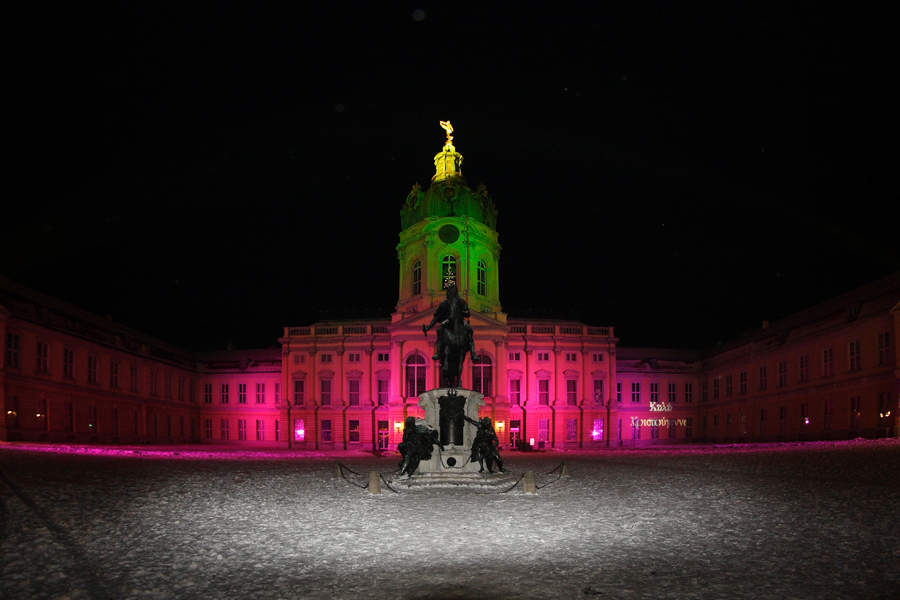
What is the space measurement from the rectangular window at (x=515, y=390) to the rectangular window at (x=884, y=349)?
31316mm

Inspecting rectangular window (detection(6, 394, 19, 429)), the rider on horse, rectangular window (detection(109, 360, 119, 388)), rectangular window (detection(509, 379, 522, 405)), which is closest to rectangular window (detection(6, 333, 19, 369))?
rectangular window (detection(6, 394, 19, 429))

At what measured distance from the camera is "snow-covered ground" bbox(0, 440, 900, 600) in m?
8.90

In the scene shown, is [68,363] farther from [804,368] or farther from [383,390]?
[804,368]

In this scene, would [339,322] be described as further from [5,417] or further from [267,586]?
[267,586]

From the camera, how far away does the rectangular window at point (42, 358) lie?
4603cm

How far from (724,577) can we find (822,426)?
42571 mm

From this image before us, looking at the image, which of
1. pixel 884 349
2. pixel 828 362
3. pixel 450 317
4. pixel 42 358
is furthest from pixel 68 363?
pixel 884 349

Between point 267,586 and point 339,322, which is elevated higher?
point 339,322

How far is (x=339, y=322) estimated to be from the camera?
72438mm

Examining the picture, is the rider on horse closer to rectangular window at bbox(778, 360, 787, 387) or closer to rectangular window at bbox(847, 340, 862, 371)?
rectangular window at bbox(847, 340, 862, 371)

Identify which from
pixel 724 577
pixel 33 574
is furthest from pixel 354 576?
pixel 724 577

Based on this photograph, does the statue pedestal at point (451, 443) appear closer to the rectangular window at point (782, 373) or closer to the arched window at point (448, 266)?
the rectangular window at point (782, 373)

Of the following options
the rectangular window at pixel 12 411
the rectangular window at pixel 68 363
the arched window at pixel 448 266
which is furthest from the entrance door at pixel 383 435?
the rectangular window at pixel 12 411

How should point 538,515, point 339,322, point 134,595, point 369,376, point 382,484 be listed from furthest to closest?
point 339,322 → point 369,376 → point 382,484 → point 538,515 → point 134,595
